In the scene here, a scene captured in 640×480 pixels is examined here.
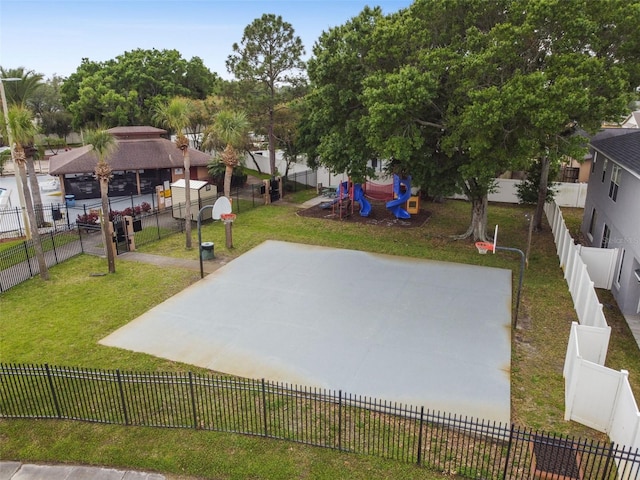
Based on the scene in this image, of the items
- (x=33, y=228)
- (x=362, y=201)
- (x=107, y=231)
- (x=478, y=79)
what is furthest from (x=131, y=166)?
(x=478, y=79)

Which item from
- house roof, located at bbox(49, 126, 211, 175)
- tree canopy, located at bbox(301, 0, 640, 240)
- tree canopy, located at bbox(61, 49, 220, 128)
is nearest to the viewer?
tree canopy, located at bbox(301, 0, 640, 240)

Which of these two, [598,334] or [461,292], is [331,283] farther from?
[598,334]

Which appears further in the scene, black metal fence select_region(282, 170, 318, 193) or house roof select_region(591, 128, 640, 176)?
black metal fence select_region(282, 170, 318, 193)

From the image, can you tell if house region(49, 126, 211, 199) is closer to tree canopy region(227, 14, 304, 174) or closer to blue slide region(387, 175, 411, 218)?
tree canopy region(227, 14, 304, 174)


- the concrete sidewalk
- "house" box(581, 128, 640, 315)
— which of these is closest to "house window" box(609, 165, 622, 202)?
"house" box(581, 128, 640, 315)

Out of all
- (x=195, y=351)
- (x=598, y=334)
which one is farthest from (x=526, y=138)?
(x=195, y=351)
